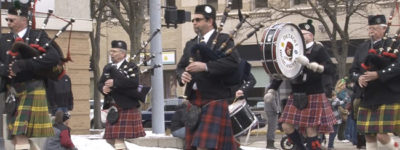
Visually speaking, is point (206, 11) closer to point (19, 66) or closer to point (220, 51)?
point (220, 51)

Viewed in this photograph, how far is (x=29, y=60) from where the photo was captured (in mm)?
6879

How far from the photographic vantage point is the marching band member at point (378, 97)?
7938 millimetres

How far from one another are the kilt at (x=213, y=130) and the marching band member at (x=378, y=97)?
6.02 ft

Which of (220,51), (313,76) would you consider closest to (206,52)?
(220,51)

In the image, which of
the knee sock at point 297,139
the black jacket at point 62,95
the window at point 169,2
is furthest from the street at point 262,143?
the window at point 169,2

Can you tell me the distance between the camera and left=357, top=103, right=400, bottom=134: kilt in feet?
26.6

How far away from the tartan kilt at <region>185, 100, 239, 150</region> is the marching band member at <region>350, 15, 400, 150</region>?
6.02 feet

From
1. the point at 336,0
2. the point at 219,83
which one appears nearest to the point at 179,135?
the point at 219,83

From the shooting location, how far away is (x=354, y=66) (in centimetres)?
854

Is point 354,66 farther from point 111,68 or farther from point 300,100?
point 111,68

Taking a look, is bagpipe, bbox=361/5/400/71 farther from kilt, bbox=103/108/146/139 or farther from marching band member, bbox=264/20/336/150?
kilt, bbox=103/108/146/139

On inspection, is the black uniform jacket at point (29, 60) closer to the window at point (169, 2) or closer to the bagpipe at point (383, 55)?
the bagpipe at point (383, 55)

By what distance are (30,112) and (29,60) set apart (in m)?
0.52

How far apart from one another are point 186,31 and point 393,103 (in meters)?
25.0
